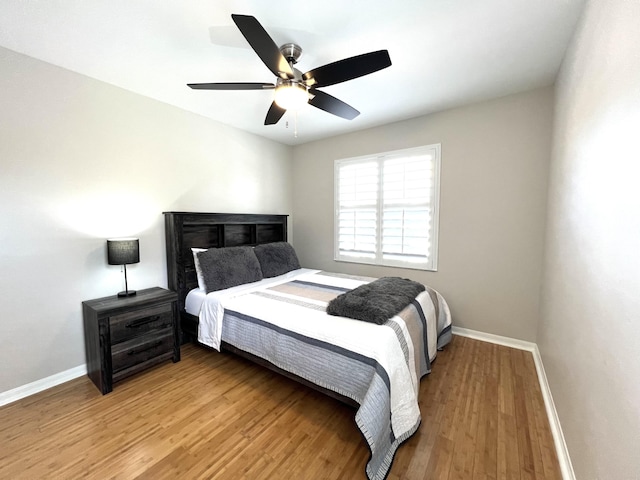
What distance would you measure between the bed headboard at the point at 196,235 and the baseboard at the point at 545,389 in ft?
9.86

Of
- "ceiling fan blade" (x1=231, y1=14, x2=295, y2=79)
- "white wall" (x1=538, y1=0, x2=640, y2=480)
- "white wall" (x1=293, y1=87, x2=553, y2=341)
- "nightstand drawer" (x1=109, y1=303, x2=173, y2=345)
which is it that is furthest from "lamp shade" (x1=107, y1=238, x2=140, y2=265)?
"white wall" (x1=538, y1=0, x2=640, y2=480)

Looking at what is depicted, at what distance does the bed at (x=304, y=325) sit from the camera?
4.98ft

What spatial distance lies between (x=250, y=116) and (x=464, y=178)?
8.91ft

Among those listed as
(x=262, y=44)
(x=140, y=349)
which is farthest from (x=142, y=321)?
(x=262, y=44)

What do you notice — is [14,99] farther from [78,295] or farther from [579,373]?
[579,373]

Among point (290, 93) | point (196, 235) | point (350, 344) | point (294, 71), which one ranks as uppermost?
point (294, 71)

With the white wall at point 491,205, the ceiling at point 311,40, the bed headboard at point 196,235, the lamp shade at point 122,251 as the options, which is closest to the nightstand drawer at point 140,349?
the bed headboard at point 196,235

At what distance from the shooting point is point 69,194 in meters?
2.24

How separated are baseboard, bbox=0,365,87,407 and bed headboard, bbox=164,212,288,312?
0.95m

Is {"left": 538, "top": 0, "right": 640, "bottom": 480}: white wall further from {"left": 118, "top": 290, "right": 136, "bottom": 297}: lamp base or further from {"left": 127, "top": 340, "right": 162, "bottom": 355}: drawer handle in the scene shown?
{"left": 118, "top": 290, "right": 136, "bottom": 297}: lamp base

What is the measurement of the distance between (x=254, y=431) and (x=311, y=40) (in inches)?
110

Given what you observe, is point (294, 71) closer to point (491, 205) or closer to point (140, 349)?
point (491, 205)

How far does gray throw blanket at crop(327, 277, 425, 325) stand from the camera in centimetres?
186

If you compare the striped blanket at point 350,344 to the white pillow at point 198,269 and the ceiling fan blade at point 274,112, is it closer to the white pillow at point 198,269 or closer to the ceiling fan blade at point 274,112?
the white pillow at point 198,269
